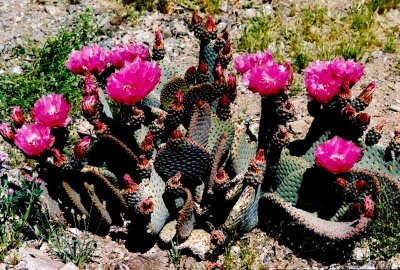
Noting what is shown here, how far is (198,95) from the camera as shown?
3861 millimetres

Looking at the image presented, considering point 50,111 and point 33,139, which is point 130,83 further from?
point 33,139

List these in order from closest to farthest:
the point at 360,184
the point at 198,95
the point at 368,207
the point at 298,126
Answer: the point at 368,207, the point at 360,184, the point at 198,95, the point at 298,126

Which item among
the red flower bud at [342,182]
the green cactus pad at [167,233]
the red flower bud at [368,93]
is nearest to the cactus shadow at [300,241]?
the red flower bud at [342,182]

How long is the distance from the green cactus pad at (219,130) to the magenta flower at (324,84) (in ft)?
1.99

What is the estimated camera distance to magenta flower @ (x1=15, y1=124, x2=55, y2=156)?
11.3 feet

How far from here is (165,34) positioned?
5.81 metres

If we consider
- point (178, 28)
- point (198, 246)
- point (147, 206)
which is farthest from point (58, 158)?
point (178, 28)

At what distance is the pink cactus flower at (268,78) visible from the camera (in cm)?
338

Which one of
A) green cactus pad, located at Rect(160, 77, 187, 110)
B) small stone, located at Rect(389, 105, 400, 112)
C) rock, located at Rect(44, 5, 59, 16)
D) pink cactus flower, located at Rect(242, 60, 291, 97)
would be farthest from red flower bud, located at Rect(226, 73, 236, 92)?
rock, located at Rect(44, 5, 59, 16)

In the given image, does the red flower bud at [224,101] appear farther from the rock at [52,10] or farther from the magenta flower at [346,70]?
the rock at [52,10]

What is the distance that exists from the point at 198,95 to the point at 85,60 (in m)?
0.77

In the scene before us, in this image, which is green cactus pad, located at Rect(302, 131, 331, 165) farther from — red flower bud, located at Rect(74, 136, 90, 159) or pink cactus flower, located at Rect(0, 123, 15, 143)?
pink cactus flower, located at Rect(0, 123, 15, 143)

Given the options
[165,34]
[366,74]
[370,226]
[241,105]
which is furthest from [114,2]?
[370,226]

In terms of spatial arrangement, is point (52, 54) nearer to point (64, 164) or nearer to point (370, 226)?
point (64, 164)
